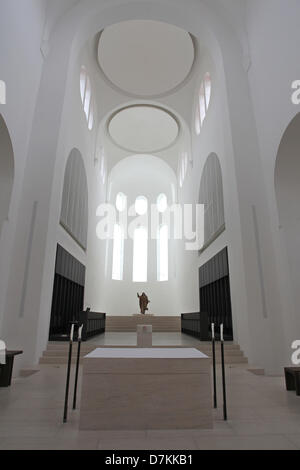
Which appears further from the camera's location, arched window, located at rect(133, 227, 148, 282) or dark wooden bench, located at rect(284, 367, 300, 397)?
arched window, located at rect(133, 227, 148, 282)

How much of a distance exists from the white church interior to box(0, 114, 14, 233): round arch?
0.03m

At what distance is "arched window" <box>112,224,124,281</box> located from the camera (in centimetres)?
2114

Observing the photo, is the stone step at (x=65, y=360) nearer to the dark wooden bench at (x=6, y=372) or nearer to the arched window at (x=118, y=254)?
the dark wooden bench at (x=6, y=372)

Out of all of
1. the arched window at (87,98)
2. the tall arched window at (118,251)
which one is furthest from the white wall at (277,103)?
the tall arched window at (118,251)

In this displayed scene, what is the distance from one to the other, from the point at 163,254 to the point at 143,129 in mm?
8971

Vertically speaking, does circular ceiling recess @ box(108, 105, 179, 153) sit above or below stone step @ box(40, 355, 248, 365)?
above

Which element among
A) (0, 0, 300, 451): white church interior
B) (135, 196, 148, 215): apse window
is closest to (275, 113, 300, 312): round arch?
(0, 0, 300, 451): white church interior

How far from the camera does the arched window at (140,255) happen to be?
21.4 metres

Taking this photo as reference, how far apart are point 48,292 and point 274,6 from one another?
9.27 m

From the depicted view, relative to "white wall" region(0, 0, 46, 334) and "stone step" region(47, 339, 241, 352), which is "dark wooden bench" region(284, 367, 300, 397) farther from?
"white wall" region(0, 0, 46, 334)

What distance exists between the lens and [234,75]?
9.37 m

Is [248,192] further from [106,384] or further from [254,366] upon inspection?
[106,384]

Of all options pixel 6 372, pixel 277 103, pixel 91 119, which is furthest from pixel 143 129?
pixel 6 372

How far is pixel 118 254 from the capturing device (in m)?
21.5
